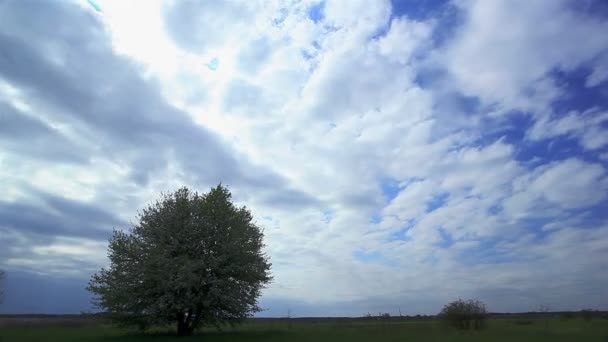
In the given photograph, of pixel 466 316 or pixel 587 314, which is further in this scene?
pixel 587 314

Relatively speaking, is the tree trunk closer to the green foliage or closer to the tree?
the tree

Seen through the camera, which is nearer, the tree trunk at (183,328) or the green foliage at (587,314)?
the tree trunk at (183,328)

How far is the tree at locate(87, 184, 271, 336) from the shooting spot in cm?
3550

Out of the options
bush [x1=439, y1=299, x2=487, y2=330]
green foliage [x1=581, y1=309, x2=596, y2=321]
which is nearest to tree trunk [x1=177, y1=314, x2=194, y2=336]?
bush [x1=439, y1=299, x2=487, y2=330]

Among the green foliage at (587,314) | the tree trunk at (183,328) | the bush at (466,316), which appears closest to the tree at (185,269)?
the tree trunk at (183,328)

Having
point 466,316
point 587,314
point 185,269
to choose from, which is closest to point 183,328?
point 185,269

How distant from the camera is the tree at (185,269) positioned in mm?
35500

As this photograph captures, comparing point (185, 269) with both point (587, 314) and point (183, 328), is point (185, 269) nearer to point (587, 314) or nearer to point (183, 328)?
point (183, 328)

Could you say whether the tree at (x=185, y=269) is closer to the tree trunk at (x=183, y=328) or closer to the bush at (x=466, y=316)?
the tree trunk at (x=183, y=328)

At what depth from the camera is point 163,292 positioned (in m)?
35.8

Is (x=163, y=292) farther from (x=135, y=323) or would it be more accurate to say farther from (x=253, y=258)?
(x=253, y=258)

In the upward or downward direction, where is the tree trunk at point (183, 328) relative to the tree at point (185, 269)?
downward

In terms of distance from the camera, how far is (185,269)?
114 feet

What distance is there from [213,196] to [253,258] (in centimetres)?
755
